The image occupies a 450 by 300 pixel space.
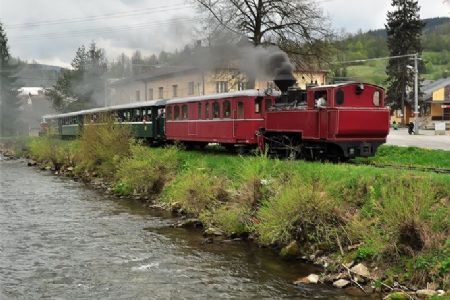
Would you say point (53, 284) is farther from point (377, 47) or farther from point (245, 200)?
point (377, 47)

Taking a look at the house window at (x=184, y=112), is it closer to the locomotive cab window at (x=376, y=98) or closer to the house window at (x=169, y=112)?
the house window at (x=169, y=112)

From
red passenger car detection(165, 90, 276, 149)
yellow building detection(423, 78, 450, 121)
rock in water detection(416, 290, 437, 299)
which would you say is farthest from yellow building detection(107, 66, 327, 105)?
rock in water detection(416, 290, 437, 299)

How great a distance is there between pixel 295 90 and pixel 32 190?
1370 cm

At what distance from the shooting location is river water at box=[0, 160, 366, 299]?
10.3 m

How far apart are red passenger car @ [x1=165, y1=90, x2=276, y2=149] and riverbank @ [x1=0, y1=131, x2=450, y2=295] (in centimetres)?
312

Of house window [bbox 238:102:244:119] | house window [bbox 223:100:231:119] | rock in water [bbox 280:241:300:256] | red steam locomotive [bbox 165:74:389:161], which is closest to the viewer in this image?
rock in water [bbox 280:241:300:256]

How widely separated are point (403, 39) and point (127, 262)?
60739 mm

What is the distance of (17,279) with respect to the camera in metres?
11.1

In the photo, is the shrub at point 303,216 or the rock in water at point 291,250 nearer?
the shrub at point 303,216

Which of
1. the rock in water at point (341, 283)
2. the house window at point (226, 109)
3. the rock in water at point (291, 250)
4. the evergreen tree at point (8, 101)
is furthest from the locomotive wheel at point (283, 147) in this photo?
the evergreen tree at point (8, 101)

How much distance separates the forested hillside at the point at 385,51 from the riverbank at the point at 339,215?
88.9 metres

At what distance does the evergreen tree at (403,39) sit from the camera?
65.5 meters

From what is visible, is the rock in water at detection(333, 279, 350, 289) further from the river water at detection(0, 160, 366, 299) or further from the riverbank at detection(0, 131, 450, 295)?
the river water at detection(0, 160, 366, 299)

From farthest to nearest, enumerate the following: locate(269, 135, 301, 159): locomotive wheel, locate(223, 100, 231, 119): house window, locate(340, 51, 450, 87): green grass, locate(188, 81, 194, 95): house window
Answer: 1. locate(340, 51, 450, 87): green grass
2. locate(188, 81, 194, 95): house window
3. locate(223, 100, 231, 119): house window
4. locate(269, 135, 301, 159): locomotive wheel
